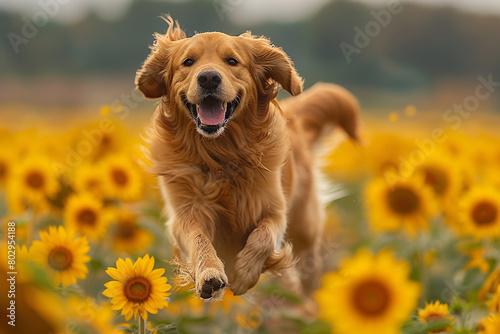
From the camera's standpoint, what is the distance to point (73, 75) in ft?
21.5

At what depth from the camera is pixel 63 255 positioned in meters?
2.75

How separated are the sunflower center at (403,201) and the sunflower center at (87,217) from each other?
2.00 metres

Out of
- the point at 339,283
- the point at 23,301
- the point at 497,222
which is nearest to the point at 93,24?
the point at 497,222

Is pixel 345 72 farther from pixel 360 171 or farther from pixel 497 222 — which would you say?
pixel 497 222

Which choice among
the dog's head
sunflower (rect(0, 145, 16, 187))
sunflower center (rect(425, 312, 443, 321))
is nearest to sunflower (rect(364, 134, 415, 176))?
the dog's head

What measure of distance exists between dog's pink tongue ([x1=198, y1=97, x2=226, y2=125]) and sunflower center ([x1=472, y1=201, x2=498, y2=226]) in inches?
71.8

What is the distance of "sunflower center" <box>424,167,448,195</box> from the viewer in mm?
4250

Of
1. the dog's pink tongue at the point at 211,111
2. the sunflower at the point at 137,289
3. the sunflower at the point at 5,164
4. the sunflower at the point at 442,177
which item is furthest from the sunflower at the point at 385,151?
the sunflower at the point at 137,289

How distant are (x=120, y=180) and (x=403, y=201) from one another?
6.68ft

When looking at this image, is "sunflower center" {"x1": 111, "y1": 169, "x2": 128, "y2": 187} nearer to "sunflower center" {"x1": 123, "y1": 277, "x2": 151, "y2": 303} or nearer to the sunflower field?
the sunflower field

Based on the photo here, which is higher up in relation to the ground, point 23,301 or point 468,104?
point 23,301

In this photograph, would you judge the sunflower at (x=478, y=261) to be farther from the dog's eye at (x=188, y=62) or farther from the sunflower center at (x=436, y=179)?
the dog's eye at (x=188, y=62)

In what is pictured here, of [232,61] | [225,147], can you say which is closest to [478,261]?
[225,147]

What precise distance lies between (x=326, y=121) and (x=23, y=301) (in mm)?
4570
